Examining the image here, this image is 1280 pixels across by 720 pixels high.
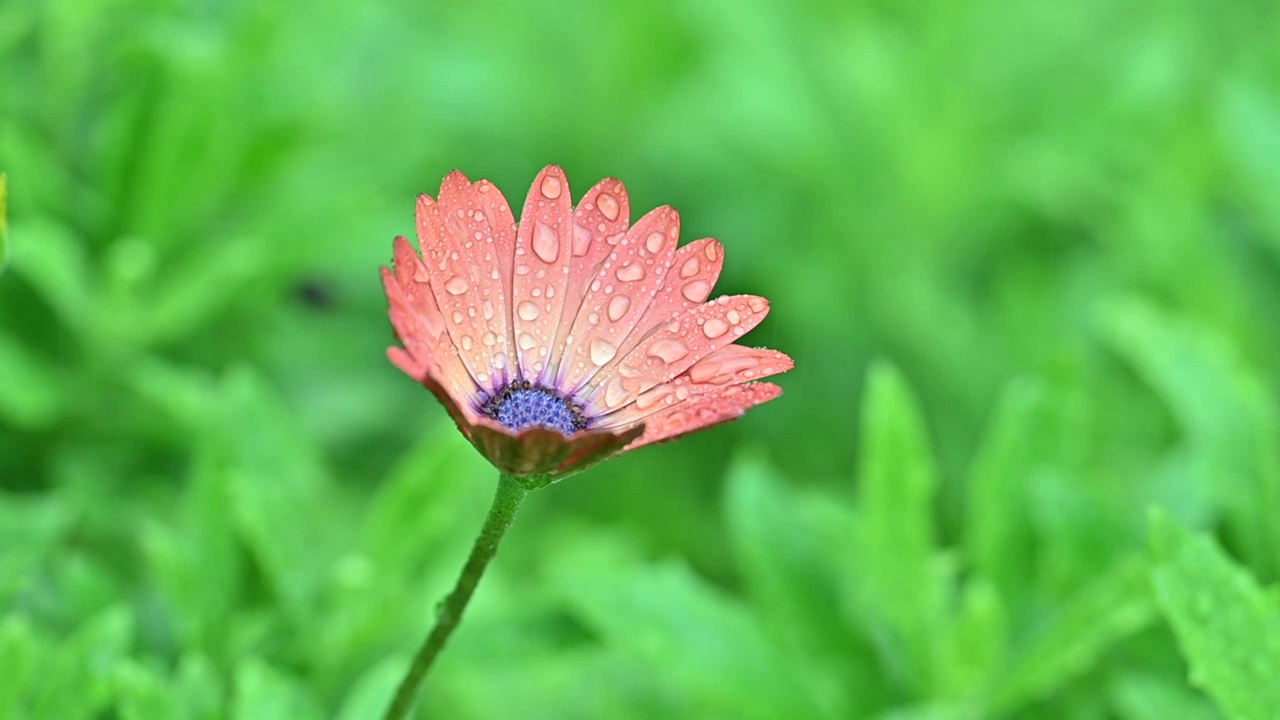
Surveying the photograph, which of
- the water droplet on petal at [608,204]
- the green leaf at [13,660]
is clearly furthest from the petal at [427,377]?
the green leaf at [13,660]

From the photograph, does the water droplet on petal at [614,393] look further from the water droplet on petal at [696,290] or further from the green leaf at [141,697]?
the green leaf at [141,697]

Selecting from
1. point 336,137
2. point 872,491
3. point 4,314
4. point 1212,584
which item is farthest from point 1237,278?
point 4,314

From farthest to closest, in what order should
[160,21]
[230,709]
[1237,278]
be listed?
[1237,278] → [160,21] → [230,709]

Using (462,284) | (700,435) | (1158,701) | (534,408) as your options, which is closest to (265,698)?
(534,408)

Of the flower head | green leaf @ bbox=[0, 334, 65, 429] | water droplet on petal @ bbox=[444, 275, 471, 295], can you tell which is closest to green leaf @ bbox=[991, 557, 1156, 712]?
the flower head

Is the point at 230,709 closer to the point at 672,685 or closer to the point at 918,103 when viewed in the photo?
the point at 672,685
